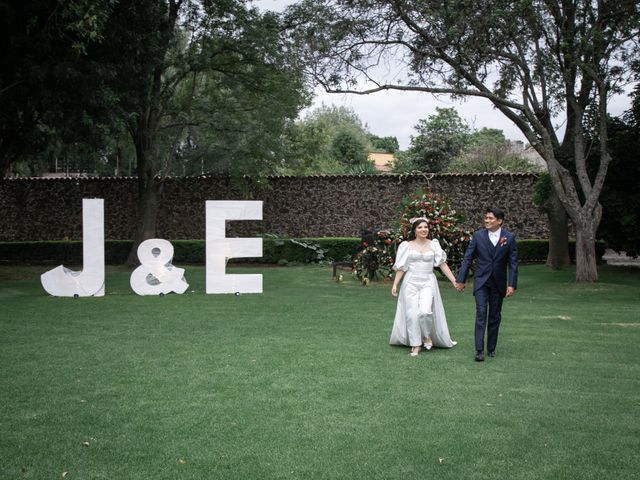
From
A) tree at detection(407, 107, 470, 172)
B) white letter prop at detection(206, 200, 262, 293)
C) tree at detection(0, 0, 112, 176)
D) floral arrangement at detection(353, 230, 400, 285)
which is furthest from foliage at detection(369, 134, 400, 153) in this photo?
white letter prop at detection(206, 200, 262, 293)

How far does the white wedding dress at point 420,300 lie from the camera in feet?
27.6

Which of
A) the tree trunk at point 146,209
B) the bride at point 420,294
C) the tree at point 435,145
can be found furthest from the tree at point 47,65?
the tree at point 435,145

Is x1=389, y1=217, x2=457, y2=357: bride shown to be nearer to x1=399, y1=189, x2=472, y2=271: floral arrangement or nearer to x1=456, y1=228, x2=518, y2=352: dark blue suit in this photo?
x1=456, y1=228, x2=518, y2=352: dark blue suit

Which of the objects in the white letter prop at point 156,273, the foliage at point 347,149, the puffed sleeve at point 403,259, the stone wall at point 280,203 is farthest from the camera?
the foliage at point 347,149

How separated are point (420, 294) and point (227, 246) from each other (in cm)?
669

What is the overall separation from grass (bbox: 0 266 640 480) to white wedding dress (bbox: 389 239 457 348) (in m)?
0.23

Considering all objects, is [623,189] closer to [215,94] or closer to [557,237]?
[557,237]

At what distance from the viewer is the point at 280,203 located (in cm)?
2594

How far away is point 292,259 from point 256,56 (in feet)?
23.7

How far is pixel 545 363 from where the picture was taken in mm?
7742

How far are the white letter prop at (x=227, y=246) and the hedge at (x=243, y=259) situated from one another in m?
8.40

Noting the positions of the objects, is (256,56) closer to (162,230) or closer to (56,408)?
(162,230)

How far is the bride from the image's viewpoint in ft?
27.7

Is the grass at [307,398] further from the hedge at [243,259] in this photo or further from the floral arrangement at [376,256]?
the hedge at [243,259]
